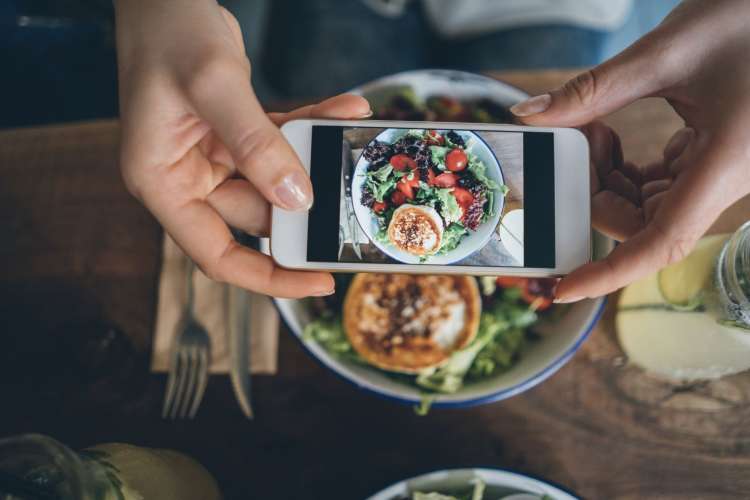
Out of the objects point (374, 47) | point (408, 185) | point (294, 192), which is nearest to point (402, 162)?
point (408, 185)

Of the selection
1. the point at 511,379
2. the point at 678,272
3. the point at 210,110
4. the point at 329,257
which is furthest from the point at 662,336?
the point at 210,110

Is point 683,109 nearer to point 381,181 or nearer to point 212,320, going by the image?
point 381,181

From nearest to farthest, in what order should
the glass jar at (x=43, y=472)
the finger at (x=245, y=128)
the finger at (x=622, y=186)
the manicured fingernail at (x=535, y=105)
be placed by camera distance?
the glass jar at (x=43, y=472), the finger at (x=245, y=128), the manicured fingernail at (x=535, y=105), the finger at (x=622, y=186)

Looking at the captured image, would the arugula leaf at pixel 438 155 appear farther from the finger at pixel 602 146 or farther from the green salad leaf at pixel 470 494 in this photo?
the green salad leaf at pixel 470 494

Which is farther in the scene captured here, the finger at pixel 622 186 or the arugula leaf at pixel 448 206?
the finger at pixel 622 186

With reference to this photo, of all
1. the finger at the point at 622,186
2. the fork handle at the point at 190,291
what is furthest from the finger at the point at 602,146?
the fork handle at the point at 190,291

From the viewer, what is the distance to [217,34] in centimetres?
77

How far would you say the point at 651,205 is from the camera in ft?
2.81

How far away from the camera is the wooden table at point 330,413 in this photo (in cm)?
89

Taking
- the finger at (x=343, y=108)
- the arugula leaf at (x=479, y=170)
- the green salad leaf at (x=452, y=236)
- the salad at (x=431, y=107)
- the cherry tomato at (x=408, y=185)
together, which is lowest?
the green salad leaf at (x=452, y=236)

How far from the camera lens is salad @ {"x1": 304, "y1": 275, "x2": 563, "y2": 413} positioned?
0.94 m

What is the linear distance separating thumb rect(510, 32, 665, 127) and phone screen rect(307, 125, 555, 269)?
0.03 metres

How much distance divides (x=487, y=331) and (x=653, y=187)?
35 cm

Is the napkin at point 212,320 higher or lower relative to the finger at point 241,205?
lower
